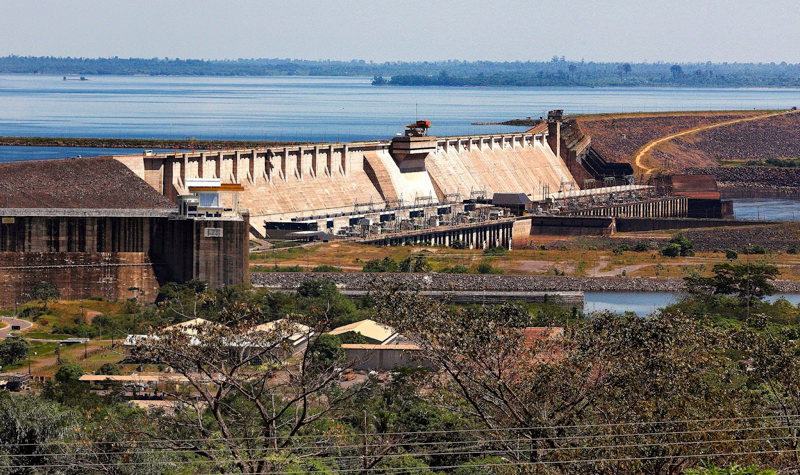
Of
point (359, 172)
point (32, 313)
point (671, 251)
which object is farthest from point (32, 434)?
point (359, 172)

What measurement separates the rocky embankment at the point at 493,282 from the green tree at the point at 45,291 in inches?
402

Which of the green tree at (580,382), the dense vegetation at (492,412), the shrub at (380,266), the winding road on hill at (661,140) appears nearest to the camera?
the dense vegetation at (492,412)

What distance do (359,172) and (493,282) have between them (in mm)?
30930

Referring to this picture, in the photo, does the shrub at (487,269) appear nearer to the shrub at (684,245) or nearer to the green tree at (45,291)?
the shrub at (684,245)

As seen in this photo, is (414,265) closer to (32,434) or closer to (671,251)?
(671,251)

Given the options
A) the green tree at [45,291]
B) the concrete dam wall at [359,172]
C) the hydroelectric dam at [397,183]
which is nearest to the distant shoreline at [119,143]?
the concrete dam wall at [359,172]

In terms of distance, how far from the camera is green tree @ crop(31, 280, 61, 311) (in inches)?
2260

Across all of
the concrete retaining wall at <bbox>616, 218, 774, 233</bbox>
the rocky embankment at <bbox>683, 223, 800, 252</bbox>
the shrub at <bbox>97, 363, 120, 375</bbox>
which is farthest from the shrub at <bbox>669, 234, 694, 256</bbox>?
the shrub at <bbox>97, 363, 120, 375</bbox>

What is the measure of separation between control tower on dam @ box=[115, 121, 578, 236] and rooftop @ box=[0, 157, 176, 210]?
190 centimetres

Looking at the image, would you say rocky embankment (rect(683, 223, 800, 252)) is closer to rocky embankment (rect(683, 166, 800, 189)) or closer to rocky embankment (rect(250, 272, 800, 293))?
rocky embankment (rect(250, 272, 800, 293))

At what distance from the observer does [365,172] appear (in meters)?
99.0

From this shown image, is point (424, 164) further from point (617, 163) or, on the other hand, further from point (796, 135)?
point (796, 135)

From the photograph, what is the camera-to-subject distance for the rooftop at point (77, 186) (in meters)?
69.9

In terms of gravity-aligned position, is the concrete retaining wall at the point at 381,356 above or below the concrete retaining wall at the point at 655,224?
above
